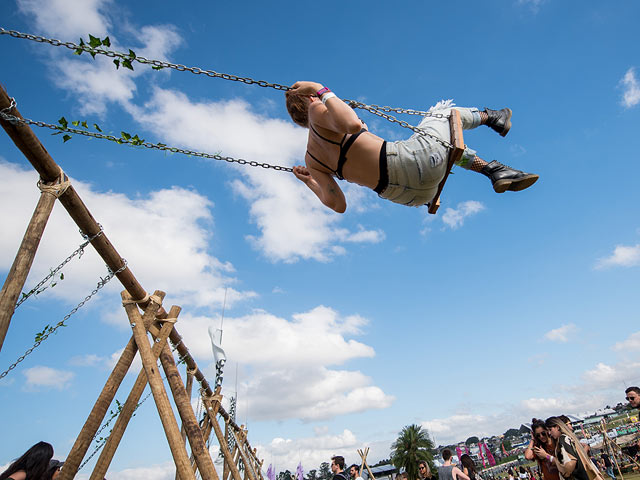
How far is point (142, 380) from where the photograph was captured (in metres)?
4.49

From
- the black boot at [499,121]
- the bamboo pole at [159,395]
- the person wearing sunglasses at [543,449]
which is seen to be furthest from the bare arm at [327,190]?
the person wearing sunglasses at [543,449]

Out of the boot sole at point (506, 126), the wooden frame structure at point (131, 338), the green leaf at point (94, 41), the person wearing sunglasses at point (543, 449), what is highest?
the green leaf at point (94, 41)

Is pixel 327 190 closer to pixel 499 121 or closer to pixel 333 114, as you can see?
pixel 333 114

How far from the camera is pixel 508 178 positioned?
3162 mm

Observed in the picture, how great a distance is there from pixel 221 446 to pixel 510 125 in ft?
28.6

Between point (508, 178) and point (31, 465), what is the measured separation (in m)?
4.75

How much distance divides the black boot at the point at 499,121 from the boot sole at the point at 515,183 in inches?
19.2

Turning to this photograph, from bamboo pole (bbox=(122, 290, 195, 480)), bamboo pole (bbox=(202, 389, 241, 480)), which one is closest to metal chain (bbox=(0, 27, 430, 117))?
bamboo pole (bbox=(122, 290, 195, 480))

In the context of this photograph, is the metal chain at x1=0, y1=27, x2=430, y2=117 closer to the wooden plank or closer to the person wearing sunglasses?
the wooden plank

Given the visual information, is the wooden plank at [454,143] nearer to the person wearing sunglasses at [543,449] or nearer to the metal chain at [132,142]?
the metal chain at [132,142]

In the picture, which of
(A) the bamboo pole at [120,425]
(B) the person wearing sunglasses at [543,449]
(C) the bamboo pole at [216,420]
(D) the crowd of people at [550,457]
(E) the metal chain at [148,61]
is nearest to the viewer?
→ (E) the metal chain at [148,61]

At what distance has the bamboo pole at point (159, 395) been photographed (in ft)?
11.9

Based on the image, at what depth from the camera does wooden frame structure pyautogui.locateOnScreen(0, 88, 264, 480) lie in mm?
2906

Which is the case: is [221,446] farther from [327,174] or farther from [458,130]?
[458,130]
